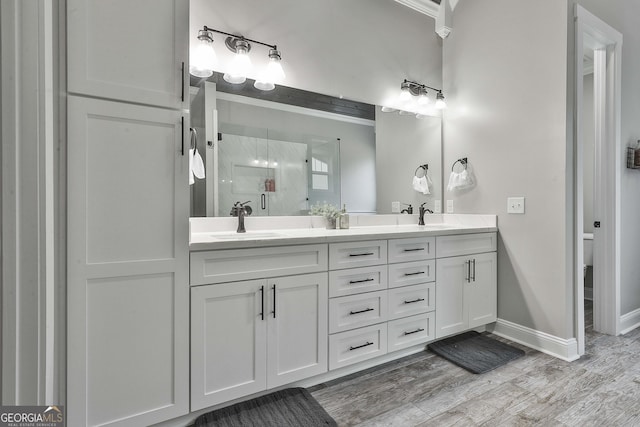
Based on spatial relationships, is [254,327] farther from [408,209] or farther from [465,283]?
[408,209]

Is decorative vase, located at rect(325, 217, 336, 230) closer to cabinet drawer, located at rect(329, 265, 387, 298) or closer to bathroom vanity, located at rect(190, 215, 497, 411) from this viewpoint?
bathroom vanity, located at rect(190, 215, 497, 411)

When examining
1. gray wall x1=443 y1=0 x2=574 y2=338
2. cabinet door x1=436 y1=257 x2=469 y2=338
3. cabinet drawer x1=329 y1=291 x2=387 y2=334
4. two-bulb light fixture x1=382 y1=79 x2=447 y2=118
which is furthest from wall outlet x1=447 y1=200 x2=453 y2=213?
cabinet drawer x1=329 y1=291 x2=387 y2=334

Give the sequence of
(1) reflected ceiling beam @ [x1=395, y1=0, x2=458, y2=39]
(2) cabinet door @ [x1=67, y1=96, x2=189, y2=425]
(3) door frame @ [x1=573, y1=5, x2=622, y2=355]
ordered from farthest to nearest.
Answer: (1) reflected ceiling beam @ [x1=395, y1=0, x2=458, y2=39]
(3) door frame @ [x1=573, y1=5, x2=622, y2=355]
(2) cabinet door @ [x1=67, y1=96, x2=189, y2=425]

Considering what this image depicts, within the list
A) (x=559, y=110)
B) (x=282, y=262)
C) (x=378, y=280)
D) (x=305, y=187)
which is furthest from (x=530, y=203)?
(x=282, y=262)

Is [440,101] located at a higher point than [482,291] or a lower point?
higher

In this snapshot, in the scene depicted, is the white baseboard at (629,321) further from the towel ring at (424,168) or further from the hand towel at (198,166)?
the hand towel at (198,166)

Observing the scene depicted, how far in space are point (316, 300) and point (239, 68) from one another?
154 centimetres

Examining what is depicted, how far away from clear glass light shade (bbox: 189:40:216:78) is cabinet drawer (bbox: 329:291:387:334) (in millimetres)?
1600

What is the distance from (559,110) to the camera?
6.89 ft

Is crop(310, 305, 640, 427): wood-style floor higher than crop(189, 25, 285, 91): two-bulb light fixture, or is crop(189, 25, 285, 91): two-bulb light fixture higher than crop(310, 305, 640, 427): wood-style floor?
crop(189, 25, 285, 91): two-bulb light fixture

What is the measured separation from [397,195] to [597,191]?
158 centimetres

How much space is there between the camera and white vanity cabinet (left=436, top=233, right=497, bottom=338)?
7.23 feet

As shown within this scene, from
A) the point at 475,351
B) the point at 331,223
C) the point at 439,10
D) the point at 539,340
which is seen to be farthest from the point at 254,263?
the point at 439,10

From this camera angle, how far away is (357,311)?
183cm
